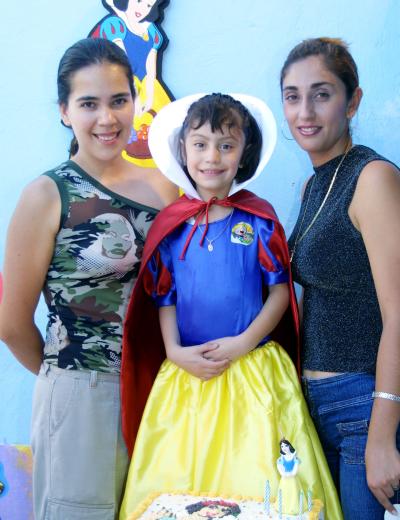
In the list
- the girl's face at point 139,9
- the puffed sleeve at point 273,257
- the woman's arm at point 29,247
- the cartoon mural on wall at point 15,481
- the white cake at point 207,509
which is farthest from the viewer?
the cartoon mural on wall at point 15,481

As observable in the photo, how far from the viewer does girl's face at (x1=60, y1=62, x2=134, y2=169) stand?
191 centimetres

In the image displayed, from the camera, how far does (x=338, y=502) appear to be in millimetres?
1748

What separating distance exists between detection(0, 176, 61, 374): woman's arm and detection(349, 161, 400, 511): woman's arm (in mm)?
848

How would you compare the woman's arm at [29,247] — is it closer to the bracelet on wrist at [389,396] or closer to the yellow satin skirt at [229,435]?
the yellow satin skirt at [229,435]

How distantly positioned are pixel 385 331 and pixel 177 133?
0.91 metres

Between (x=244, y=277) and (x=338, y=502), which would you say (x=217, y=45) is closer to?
(x=244, y=277)

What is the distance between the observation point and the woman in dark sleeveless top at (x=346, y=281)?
1.63 metres

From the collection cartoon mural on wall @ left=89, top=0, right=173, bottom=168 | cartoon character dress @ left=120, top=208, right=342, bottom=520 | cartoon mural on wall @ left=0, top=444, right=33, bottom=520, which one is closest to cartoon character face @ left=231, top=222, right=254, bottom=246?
cartoon character dress @ left=120, top=208, right=342, bottom=520

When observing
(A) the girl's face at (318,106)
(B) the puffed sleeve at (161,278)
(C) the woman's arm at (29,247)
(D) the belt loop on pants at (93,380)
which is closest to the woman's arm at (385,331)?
(A) the girl's face at (318,106)

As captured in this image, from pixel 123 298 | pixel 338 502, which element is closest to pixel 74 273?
pixel 123 298

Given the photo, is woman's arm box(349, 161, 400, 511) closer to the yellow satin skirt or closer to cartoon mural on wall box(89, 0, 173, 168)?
the yellow satin skirt

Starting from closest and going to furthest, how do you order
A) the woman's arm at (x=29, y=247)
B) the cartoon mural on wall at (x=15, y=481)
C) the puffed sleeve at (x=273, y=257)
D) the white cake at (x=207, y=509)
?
the white cake at (x=207, y=509) → the woman's arm at (x=29, y=247) → the puffed sleeve at (x=273, y=257) → the cartoon mural on wall at (x=15, y=481)

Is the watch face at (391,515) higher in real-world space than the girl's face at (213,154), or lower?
lower

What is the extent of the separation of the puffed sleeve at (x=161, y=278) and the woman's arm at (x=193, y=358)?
3.5 inches
